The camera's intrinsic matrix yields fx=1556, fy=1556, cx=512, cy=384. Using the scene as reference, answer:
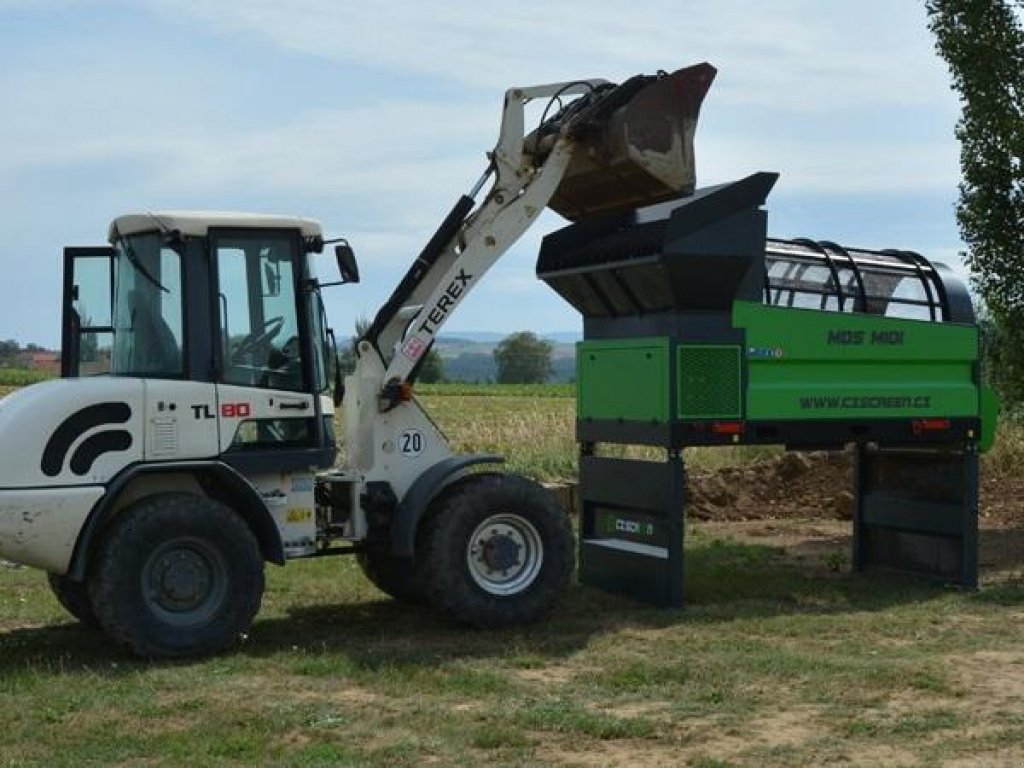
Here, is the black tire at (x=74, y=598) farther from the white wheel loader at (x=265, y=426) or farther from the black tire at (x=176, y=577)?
the black tire at (x=176, y=577)

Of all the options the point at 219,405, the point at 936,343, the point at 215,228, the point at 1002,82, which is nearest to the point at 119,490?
the point at 219,405

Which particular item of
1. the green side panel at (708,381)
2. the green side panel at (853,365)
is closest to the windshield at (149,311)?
the green side panel at (708,381)

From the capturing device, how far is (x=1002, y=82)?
16203 millimetres

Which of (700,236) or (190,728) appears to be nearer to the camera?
(190,728)

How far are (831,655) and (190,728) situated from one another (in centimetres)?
399

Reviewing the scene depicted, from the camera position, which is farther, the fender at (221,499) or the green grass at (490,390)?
the green grass at (490,390)

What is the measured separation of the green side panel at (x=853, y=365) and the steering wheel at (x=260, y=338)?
11.0 feet

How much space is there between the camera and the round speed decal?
10469mm

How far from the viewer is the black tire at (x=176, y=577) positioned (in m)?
9.12

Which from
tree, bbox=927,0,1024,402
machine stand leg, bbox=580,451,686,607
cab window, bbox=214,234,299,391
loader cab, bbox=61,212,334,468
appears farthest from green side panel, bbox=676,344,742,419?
tree, bbox=927,0,1024,402

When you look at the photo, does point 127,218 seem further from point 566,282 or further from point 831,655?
point 831,655

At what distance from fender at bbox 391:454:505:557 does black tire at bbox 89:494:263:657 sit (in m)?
0.98

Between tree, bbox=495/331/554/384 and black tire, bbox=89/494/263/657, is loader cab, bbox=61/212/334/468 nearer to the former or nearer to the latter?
black tire, bbox=89/494/263/657

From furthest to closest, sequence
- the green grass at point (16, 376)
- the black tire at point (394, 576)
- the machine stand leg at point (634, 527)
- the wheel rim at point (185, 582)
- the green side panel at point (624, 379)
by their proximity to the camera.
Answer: the green grass at point (16, 376) < the machine stand leg at point (634, 527) < the green side panel at point (624, 379) < the black tire at point (394, 576) < the wheel rim at point (185, 582)
